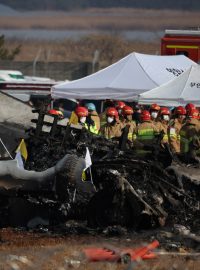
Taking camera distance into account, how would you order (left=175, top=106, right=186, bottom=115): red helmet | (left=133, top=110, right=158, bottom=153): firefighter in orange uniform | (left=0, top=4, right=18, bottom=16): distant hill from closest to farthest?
(left=133, top=110, right=158, bottom=153): firefighter in orange uniform < (left=175, top=106, right=186, bottom=115): red helmet < (left=0, top=4, right=18, bottom=16): distant hill

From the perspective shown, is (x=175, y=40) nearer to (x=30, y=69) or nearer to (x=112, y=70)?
(x=112, y=70)

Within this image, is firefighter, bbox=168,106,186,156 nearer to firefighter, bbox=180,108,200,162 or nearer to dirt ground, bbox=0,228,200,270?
firefighter, bbox=180,108,200,162

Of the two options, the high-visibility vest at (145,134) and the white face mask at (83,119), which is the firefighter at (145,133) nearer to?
the high-visibility vest at (145,134)

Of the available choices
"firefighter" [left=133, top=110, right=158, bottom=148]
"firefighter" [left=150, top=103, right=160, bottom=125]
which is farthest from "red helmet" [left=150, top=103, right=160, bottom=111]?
"firefighter" [left=133, top=110, right=158, bottom=148]

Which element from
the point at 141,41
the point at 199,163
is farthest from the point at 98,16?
the point at 199,163

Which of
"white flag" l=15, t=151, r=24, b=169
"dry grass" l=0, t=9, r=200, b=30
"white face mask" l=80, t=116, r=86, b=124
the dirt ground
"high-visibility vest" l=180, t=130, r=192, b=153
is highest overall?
"dry grass" l=0, t=9, r=200, b=30

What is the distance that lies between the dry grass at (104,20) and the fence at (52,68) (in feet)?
4.98

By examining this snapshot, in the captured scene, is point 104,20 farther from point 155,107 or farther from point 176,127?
point 176,127

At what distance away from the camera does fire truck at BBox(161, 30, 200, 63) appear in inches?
1003

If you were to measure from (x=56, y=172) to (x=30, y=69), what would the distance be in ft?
105

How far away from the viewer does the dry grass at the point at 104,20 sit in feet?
130

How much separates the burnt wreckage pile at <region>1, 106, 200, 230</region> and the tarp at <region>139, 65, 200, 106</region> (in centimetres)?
645

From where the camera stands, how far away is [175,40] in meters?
25.7

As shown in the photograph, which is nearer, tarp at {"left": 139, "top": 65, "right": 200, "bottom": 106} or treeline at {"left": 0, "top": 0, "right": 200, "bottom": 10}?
tarp at {"left": 139, "top": 65, "right": 200, "bottom": 106}
